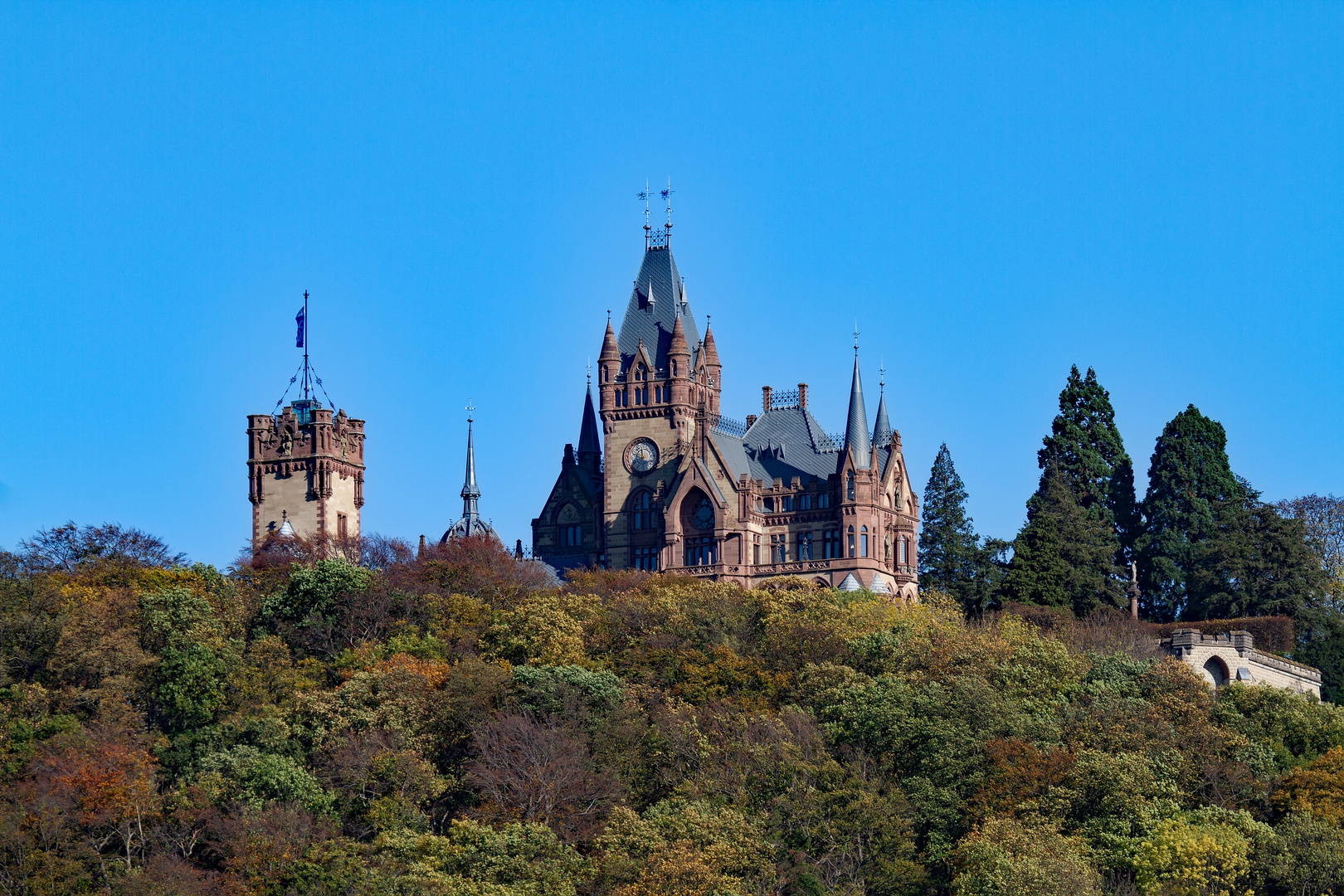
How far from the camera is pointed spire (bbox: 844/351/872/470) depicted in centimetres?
11088

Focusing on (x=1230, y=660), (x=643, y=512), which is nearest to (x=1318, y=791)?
(x=1230, y=660)

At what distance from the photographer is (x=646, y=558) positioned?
114 meters

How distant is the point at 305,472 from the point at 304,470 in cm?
12

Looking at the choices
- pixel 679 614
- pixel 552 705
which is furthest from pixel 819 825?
pixel 679 614

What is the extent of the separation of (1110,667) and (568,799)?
18332 millimetres

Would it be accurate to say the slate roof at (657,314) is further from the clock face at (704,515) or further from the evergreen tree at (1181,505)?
the evergreen tree at (1181,505)

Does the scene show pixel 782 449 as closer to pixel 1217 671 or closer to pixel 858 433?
pixel 858 433

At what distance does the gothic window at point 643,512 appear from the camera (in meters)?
114

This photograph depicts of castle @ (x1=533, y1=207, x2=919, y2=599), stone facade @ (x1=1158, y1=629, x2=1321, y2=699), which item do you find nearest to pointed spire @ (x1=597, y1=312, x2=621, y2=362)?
castle @ (x1=533, y1=207, x2=919, y2=599)

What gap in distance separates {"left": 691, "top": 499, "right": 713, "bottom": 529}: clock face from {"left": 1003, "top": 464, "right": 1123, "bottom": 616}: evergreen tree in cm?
1294

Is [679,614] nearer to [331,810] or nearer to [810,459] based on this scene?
[331,810]

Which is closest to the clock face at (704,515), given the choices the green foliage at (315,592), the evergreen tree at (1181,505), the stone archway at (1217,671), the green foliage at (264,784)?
the evergreen tree at (1181,505)

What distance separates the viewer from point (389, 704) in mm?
81312

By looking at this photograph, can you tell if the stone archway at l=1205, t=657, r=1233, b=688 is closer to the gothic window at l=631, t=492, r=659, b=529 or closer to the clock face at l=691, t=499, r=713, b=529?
the clock face at l=691, t=499, r=713, b=529
